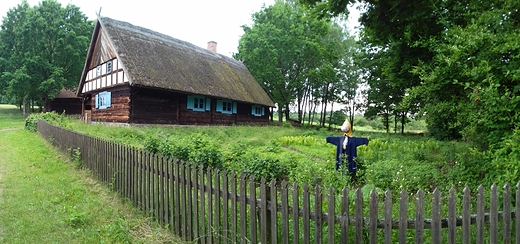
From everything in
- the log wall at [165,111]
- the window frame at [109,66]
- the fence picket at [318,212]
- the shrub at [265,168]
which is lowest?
the shrub at [265,168]

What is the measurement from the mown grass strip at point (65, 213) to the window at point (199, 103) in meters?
12.0

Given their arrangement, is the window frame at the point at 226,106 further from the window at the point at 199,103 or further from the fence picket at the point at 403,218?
the fence picket at the point at 403,218

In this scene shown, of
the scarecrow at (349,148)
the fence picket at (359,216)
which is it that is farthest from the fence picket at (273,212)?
the scarecrow at (349,148)

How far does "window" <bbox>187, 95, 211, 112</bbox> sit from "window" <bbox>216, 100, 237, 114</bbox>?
3.52ft

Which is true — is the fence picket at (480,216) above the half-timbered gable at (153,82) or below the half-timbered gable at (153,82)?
below

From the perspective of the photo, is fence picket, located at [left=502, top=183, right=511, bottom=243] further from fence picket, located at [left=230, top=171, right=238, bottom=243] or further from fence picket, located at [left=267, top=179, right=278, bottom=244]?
fence picket, located at [left=230, top=171, right=238, bottom=243]

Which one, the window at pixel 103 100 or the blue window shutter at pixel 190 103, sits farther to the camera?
the blue window shutter at pixel 190 103

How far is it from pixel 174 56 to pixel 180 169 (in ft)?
58.8

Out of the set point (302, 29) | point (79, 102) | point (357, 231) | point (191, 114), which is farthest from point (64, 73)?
point (357, 231)

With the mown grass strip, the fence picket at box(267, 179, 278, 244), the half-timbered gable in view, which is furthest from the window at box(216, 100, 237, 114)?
the fence picket at box(267, 179, 278, 244)

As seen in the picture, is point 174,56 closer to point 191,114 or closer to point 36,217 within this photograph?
point 191,114

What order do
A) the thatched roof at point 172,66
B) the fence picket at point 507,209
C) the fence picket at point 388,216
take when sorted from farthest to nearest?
1. the thatched roof at point 172,66
2. the fence picket at point 507,209
3. the fence picket at point 388,216

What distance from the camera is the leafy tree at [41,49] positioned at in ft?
99.7

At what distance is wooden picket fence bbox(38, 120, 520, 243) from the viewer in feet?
7.54
